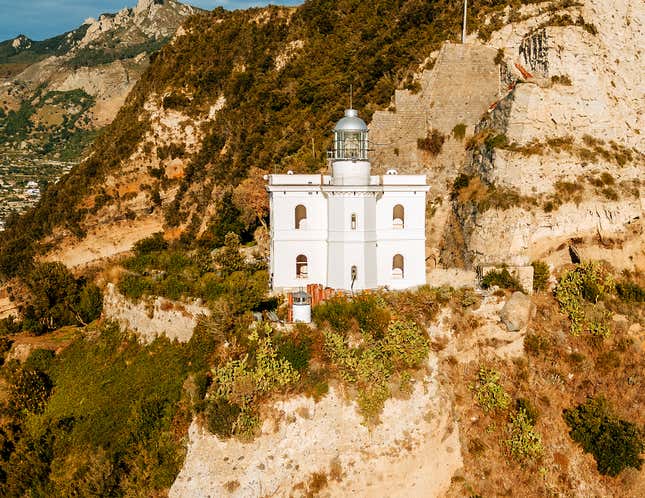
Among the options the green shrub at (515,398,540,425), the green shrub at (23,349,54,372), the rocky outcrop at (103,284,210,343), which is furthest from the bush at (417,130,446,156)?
the green shrub at (23,349,54,372)

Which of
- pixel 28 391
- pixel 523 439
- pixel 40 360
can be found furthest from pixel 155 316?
pixel 523 439

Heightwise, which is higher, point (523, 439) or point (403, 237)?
point (403, 237)

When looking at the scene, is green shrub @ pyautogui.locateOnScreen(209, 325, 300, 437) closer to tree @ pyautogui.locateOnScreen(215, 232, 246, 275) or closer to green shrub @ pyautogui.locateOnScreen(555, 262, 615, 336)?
tree @ pyautogui.locateOnScreen(215, 232, 246, 275)

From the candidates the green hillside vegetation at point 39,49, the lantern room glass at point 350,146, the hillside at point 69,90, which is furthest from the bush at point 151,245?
the green hillside vegetation at point 39,49

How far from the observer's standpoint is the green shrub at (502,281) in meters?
25.2

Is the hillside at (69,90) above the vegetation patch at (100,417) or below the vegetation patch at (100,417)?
above

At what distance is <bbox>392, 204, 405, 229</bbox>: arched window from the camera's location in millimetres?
26500

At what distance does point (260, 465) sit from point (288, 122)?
34.7 meters

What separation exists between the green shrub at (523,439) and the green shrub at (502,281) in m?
5.49

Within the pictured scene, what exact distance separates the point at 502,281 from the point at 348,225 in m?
7.40

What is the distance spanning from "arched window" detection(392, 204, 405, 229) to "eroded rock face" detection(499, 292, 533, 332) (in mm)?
6026

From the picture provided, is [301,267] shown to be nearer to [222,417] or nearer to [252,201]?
[222,417]

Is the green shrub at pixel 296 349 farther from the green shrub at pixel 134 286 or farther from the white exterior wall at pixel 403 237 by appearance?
the green shrub at pixel 134 286

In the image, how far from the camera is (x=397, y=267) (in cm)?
2664
